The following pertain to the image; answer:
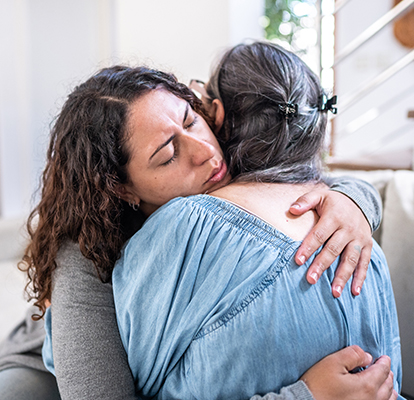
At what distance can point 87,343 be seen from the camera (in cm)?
84

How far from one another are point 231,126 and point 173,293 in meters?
0.50

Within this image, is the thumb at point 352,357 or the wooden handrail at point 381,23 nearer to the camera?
the thumb at point 352,357

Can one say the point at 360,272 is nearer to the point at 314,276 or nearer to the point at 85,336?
the point at 314,276

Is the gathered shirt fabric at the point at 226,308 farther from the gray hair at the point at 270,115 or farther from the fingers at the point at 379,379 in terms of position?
the gray hair at the point at 270,115

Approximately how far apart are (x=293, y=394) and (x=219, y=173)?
0.51 meters

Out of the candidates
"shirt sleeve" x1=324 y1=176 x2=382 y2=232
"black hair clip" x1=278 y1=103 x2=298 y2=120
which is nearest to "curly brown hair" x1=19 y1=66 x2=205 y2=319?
"black hair clip" x1=278 y1=103 x2=298 y2=120

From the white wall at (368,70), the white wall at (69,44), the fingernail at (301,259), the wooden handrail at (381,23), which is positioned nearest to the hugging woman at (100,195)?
the fingernail at (301,259)

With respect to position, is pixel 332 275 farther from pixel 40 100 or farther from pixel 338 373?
pixel 40 100

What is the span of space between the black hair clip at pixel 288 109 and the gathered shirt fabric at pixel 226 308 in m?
0.32

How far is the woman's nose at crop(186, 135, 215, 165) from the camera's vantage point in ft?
3.14

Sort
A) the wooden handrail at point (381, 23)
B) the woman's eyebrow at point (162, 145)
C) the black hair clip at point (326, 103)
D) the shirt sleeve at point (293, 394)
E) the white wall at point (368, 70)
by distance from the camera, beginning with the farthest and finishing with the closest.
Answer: the white wall at point (368, 70), the wooden handrail at point (381, 23), the black hair clip at point (326, 103), the woman's eyebrow at point (162, 145), the shirt sleeve at point (293, 394)

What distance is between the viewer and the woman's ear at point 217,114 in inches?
43.1

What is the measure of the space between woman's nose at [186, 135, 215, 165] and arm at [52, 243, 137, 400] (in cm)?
34

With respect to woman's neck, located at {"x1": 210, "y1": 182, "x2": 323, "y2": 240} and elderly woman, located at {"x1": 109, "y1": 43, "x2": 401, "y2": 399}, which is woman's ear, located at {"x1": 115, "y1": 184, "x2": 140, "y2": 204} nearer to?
elderly woman, located at {"x1": 109, "y1": 43, "x2": 401, "y2": 399}
